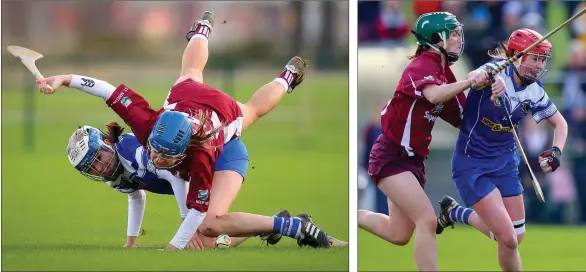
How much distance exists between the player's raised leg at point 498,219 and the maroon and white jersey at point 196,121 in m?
1.33

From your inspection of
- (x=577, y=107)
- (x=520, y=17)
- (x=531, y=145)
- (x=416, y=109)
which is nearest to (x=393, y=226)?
(x=416, y=109)

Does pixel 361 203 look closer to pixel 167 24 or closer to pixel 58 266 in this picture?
pixel 58 266

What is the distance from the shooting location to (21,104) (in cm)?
1457

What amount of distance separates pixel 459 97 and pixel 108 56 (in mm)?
10369

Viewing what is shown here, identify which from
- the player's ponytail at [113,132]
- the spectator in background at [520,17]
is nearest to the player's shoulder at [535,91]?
the player's ponytail at [113,132]

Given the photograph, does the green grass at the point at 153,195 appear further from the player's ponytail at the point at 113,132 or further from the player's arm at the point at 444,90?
the player's arm at the point at 444,90

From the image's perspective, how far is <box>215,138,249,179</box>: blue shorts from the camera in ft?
20.4

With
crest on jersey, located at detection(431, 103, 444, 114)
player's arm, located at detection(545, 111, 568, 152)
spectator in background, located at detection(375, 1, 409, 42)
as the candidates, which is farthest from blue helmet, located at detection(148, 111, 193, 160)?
spectator in background, located at detection(375, 1, 409, 42)

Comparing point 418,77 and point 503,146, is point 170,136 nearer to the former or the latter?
point 418,77

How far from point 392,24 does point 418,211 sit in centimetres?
332

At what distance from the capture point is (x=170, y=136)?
576 cm

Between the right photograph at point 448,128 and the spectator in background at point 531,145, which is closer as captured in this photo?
the right photograph at point 448,128

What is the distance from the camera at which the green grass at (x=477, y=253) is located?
847 cm

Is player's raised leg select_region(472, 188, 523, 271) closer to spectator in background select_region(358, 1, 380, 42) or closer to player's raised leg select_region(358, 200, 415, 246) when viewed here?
player's raised leg select_region(358, 200, 415, 246)
